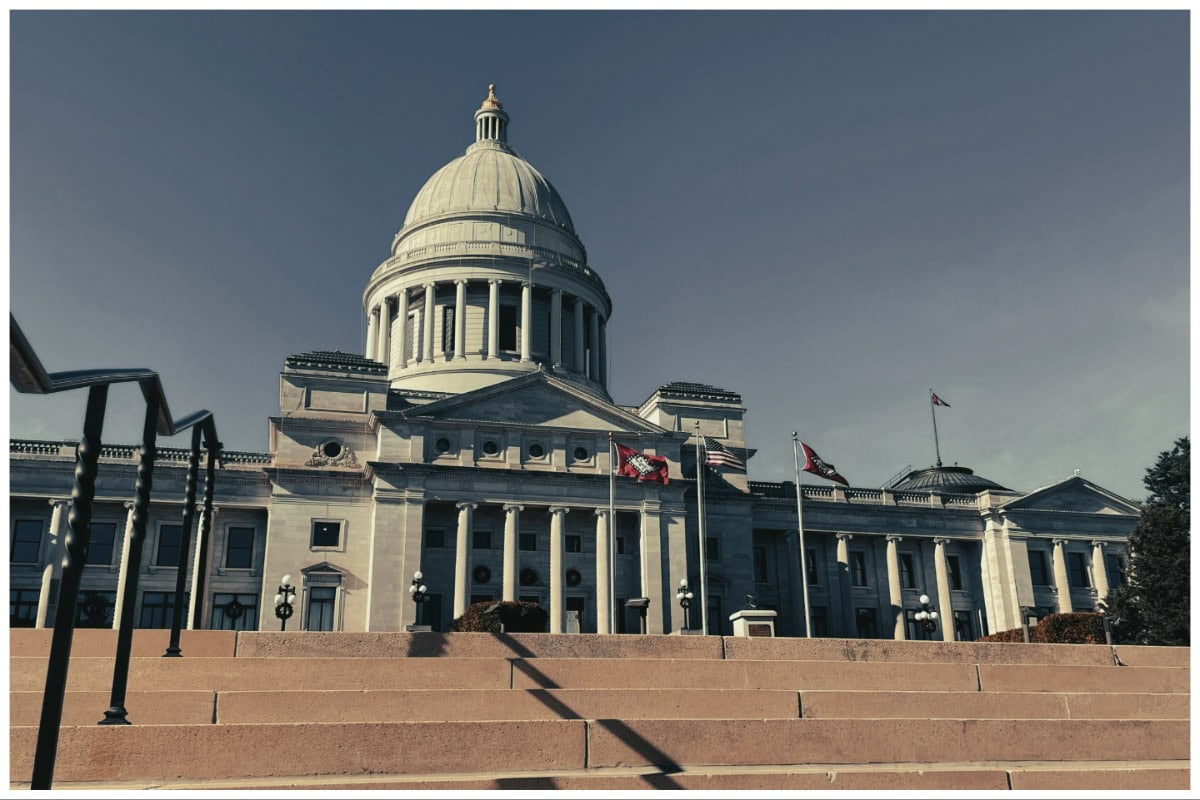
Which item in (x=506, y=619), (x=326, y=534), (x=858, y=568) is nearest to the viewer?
(x=506, y=619)

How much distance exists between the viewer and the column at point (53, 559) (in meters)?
44.0

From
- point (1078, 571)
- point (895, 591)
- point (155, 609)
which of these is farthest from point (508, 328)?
point (1078, 571)

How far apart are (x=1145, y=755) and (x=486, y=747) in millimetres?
10138

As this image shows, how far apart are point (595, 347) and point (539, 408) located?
19405 millimetres

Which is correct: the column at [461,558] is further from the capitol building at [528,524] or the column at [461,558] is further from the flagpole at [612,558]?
the flagpole at [612,558]

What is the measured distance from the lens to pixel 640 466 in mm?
44906

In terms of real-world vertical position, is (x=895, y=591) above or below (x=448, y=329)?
below

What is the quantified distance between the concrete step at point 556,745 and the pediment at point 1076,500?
46773 mm

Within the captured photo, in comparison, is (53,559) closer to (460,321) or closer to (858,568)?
(460,321)

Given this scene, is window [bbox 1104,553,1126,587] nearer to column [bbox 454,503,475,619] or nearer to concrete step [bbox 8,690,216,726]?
column [bbox 454,503,475,619]

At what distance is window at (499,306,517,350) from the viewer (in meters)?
67.2

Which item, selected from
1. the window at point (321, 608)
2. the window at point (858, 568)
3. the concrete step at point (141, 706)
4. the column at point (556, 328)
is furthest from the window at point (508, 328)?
the concrete step at point (141, 706)

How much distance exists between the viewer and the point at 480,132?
8162cm

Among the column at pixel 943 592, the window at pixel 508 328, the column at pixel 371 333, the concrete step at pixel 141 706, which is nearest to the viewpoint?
the concrete step at pixel 141 706
